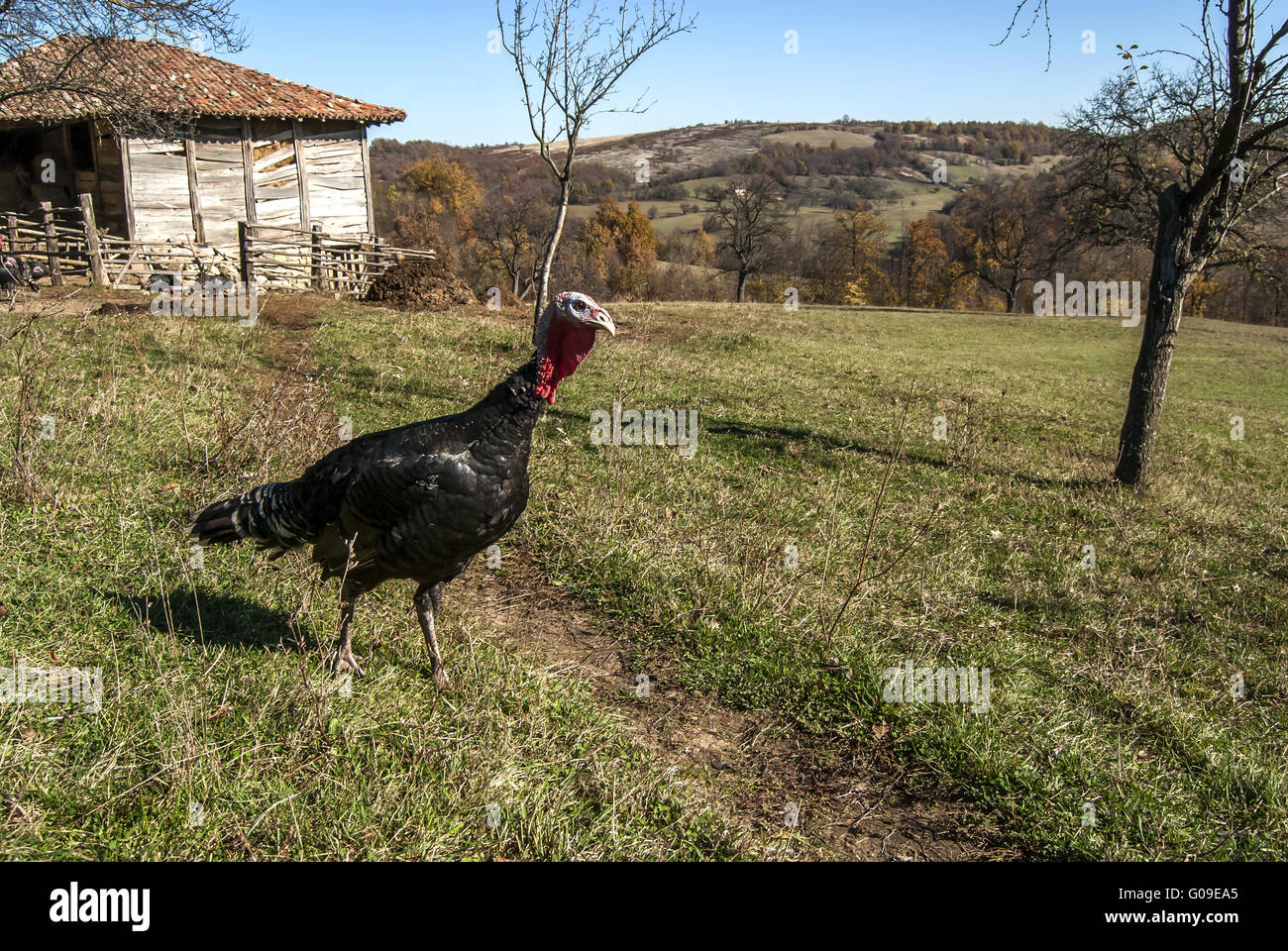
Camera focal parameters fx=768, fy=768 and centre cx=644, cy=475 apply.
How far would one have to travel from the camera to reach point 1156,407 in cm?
1051

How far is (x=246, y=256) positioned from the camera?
21797 millimetres

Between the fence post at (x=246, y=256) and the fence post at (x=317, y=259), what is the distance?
1.87 metres

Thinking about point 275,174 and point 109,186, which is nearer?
point 109,186

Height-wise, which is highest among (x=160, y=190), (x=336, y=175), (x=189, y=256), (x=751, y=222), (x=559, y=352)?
(x=751, y=222)

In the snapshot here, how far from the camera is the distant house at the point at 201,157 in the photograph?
22.8 metres

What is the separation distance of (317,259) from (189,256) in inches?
137

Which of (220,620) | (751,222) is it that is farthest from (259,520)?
(751,222)

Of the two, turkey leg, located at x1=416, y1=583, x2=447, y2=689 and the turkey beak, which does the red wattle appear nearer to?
the turkey beak

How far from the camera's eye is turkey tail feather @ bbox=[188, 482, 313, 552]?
170 inches

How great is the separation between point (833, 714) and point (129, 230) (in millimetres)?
25991

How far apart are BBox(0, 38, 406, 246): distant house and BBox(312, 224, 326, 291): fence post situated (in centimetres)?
292

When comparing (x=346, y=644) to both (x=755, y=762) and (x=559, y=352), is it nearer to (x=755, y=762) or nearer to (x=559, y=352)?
(x=559, y=352)

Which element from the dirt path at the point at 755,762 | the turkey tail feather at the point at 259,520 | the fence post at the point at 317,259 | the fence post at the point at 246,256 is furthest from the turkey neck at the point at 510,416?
the fence post at the point at 317,259

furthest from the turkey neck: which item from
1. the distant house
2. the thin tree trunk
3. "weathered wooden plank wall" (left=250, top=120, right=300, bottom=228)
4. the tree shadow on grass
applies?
"weathered wooden plank wall" (left=250, top=120, right=300, bottom=228)
